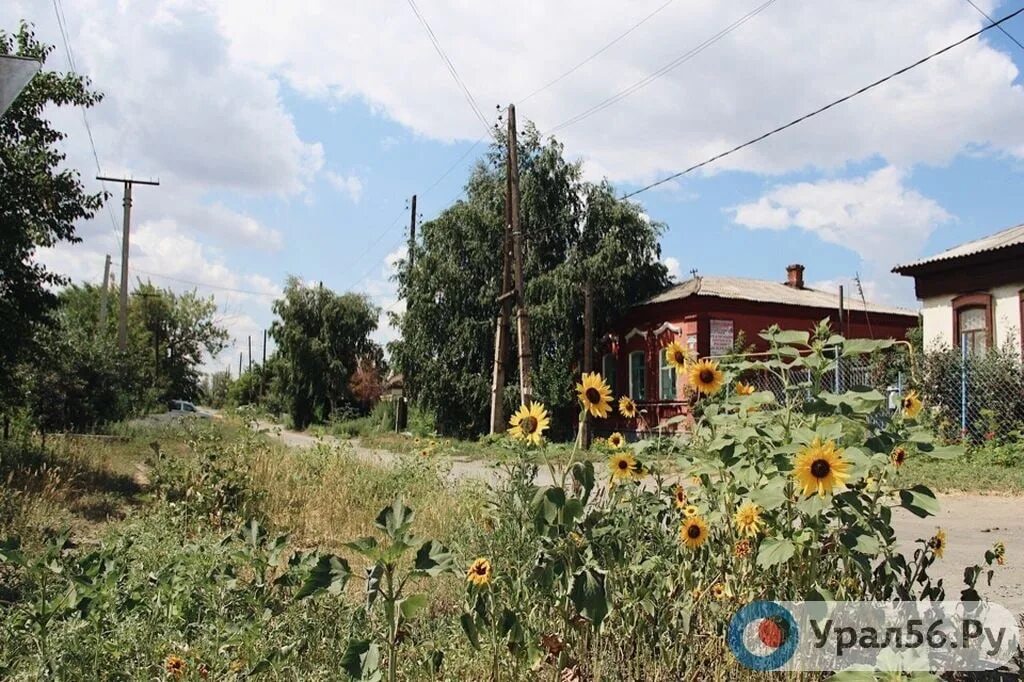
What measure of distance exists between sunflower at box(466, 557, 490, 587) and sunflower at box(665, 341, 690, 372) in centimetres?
160

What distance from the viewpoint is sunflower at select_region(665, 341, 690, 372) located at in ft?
12.3

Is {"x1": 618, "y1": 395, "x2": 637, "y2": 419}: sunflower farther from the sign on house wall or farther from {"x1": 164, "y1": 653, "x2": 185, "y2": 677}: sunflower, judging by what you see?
the sign on house wall

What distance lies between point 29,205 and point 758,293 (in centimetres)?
2002

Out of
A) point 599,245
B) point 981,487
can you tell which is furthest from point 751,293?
point 981,487

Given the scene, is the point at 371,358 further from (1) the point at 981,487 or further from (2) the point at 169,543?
(2) the point at 169,543

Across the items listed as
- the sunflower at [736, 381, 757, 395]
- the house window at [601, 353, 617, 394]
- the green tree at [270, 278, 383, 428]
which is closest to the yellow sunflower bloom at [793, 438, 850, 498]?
the sunflower at [736, 381, 757, 395]

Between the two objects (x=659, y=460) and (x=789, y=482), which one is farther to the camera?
(x=659, y=460)

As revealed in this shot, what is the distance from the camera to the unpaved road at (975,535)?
5.31 metres

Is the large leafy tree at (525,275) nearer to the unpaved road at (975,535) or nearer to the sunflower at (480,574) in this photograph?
the unpaved road at (975,535)

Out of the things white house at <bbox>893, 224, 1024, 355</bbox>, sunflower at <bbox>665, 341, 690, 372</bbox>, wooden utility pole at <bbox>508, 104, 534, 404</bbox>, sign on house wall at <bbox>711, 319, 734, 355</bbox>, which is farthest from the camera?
sign on house wall at <bbox>711, 319, 734, 355</bbox>

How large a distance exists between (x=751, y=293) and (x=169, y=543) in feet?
73.4

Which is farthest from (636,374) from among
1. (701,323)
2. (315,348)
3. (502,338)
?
(315,348)

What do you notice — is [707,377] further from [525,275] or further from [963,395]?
[525,275]

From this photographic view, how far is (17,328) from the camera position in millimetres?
9922
